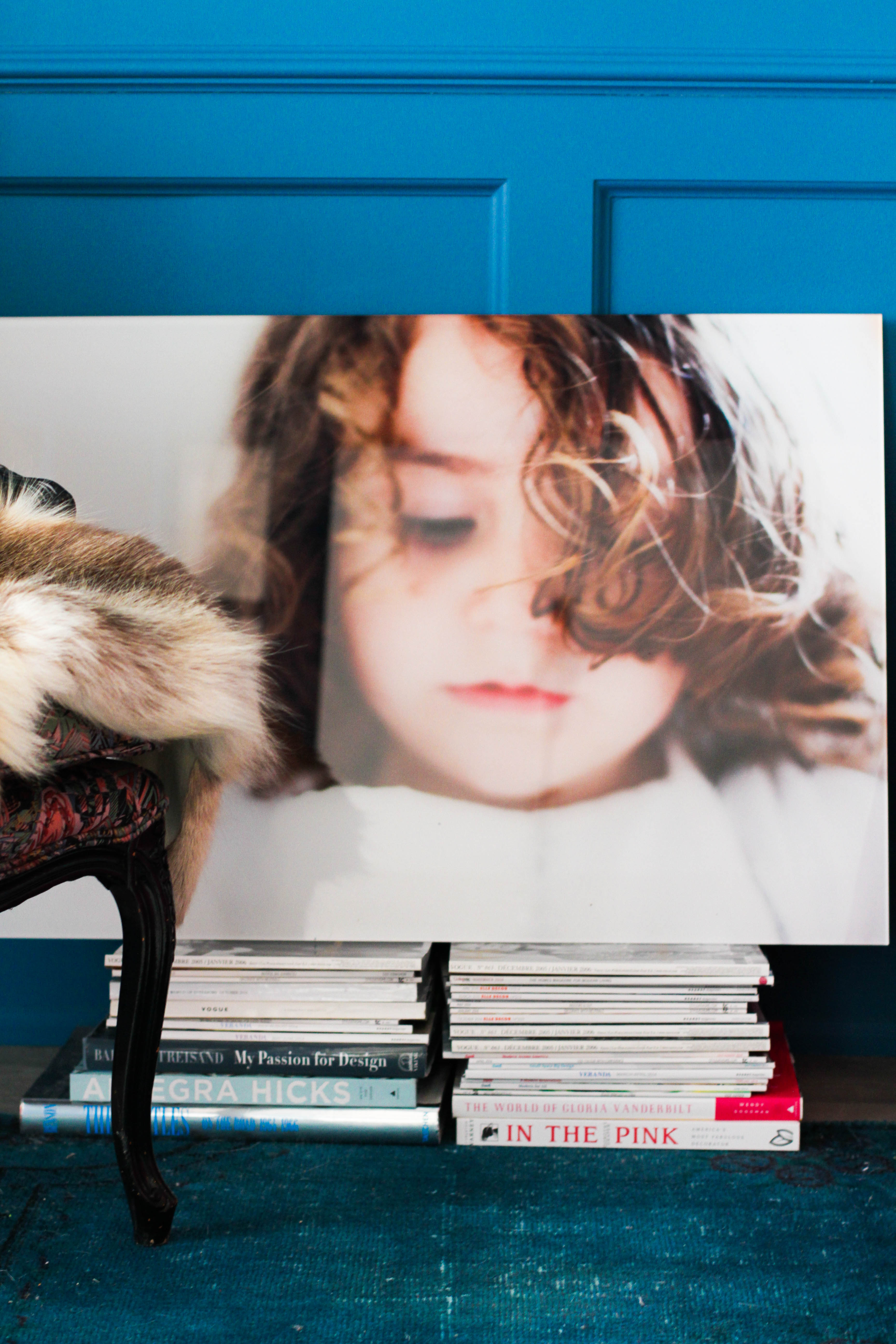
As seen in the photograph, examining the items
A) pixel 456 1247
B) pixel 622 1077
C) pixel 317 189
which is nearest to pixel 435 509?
pixel 317 189

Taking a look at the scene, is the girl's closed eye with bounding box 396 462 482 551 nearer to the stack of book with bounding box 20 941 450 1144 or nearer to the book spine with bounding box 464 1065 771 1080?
the stack of book with bounding box 20 941 450 1144

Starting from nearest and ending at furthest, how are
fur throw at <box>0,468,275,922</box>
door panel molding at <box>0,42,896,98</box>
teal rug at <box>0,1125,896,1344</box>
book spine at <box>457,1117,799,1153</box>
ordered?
fur throw at <box>0,468,275,922</box>
teal rug at <box>0,1125,896,1344</box>
book spine at <box>457,1117,799,1153</box>
door panel molding at <box>0,42,896,98</box>

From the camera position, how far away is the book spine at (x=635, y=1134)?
51.1 inches

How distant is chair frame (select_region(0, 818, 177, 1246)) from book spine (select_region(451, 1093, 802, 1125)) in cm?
39

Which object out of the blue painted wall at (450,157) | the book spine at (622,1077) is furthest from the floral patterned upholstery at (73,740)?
the blue painted wall at (450,157)

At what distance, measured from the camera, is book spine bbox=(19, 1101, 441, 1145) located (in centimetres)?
131

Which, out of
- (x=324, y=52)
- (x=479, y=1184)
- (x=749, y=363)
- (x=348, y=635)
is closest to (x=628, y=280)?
(x=749, y=363)

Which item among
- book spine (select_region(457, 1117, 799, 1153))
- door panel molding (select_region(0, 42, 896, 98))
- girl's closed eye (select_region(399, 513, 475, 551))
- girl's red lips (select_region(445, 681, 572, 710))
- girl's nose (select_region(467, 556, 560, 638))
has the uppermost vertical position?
door panel molding (select_region(0, 42, 896, 98))

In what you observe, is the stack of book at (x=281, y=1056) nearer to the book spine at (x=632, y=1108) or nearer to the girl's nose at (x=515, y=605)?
the book spine at (x=632, y=1108)

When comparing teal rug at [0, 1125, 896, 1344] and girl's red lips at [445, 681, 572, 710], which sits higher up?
girl's red lips at [445, 681, 572, 710]

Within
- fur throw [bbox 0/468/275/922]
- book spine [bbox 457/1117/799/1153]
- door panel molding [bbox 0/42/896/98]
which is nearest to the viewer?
fur throw [bbox 0/468/275/922]

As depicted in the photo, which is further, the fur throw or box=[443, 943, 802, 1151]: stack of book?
box=[443, 943, 802, 1151]: stack of book

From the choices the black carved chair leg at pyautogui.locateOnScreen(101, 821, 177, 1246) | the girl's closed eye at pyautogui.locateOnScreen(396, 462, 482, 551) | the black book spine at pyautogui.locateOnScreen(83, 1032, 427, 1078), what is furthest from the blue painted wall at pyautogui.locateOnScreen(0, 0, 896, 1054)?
the black book spine at pyautogui.locateOnScreen(83, 1032, 427, 1078)

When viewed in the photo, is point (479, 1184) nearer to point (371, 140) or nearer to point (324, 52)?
point (371, 140)
